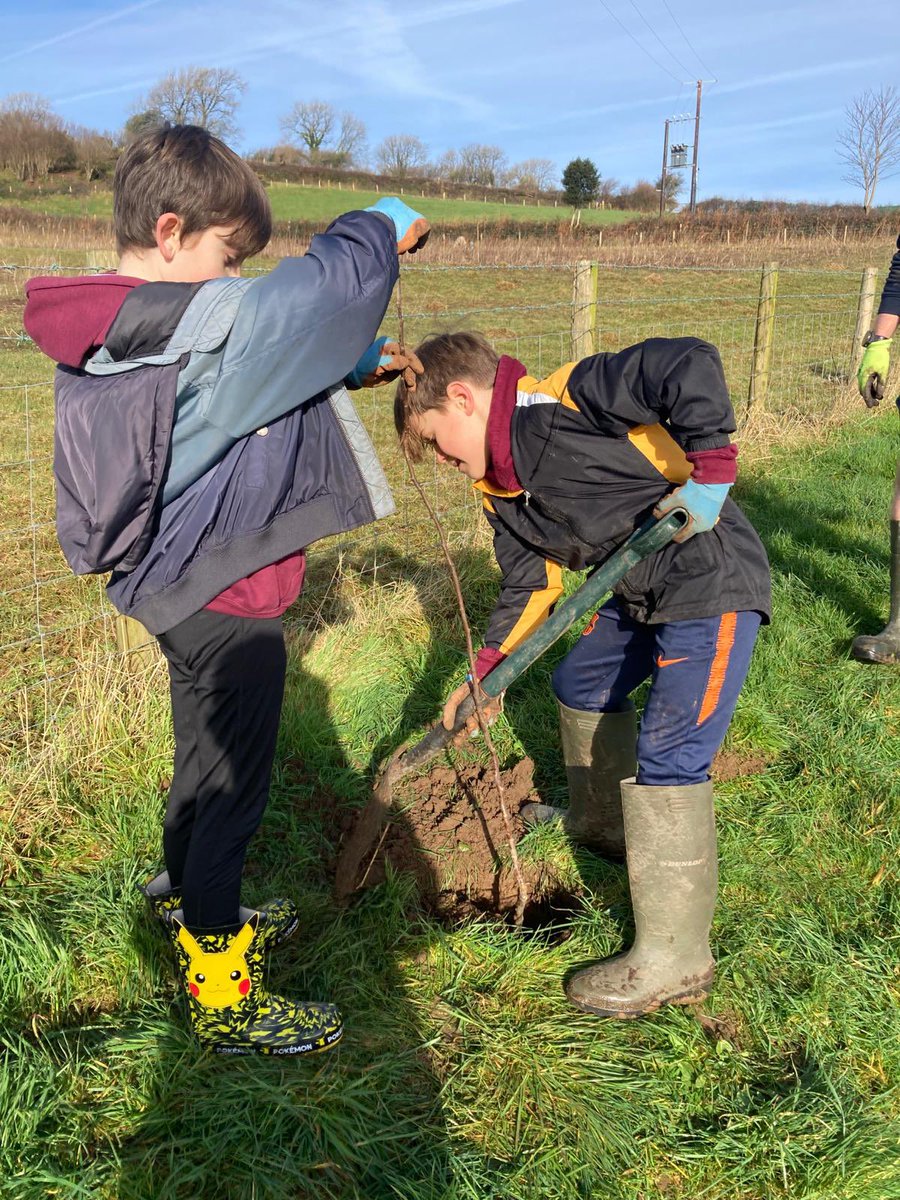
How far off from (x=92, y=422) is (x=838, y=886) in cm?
234

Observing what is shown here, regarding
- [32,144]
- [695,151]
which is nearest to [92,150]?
[32,144]

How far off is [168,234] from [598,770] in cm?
192

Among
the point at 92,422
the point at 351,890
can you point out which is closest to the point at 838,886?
the point at 351,890

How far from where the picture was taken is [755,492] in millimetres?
6230

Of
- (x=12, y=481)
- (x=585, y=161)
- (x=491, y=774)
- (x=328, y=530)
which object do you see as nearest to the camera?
(x=328, y=530)

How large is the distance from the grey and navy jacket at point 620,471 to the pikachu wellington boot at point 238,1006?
4.17 ft

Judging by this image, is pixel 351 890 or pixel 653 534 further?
pixel 351 890

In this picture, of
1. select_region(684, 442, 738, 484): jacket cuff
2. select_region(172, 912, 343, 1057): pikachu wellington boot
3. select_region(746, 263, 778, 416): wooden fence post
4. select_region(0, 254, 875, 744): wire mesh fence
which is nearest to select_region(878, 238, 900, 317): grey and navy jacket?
select_region(0, 254, 875, 744): wire mesh fence

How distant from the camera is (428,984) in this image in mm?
2320

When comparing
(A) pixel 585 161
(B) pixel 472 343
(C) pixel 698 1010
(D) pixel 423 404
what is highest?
(A) pixel 585 161

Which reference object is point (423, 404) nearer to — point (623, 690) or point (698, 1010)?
point (623, 690)

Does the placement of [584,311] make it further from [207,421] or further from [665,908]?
[207,421]

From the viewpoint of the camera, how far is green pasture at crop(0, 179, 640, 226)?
1204 inches

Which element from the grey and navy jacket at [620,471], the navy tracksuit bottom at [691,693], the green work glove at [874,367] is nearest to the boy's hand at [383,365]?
the grey and navy jacket at [620,471]
